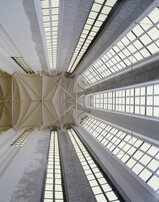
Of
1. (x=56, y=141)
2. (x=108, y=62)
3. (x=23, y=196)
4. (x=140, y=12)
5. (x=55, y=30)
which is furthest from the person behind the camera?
(x=56, y=141)

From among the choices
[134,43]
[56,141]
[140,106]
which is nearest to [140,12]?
[134,43]

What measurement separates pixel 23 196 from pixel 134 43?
10465 millimetres

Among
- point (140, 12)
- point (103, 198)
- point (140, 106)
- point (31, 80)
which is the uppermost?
point (140, 12)

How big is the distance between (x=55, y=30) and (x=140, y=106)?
7343mm

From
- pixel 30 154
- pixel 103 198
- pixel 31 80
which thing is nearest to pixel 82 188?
pixel 103 198

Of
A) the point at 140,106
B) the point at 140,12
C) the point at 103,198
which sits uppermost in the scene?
the point at 140,12

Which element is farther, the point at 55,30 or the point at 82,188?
the point at 55,30

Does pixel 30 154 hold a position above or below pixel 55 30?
below

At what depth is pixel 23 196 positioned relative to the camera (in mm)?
8766

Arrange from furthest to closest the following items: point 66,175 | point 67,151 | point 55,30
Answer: point 67,151 → point 55,30 → point 66,175

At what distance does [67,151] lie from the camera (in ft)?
57.4

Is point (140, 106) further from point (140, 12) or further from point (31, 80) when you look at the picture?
point (31, 80)

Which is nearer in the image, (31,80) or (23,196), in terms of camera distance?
(23,196)

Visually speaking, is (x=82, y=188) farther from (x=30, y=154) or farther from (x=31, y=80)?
(x=31, y=80)
